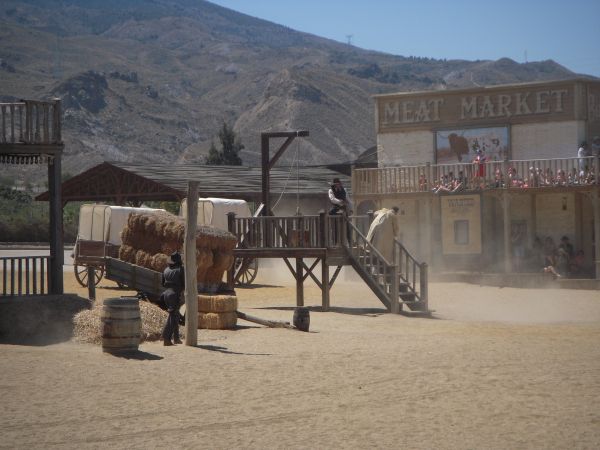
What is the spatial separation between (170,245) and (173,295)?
4.02 meters

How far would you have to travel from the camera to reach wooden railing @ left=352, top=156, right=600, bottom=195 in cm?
3243

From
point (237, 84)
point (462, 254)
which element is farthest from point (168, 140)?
point (462, 254)

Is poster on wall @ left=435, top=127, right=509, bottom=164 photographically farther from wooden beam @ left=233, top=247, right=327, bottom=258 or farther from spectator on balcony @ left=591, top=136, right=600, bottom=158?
wooden beam @ left=233, top=247, right=327, bottom=258

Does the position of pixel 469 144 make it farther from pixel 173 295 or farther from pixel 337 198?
pixel 173 295

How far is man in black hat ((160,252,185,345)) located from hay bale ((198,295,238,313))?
1.87 metres

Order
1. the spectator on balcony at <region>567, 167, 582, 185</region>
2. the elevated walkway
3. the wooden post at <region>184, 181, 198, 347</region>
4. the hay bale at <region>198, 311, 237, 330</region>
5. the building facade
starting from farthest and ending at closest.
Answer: the building facade → the spectator on balcony at <region>567, 167, 582, 185</region> → the elevated walkway → the hay bale at <region>198, 311, 237, 330</region> → the wooden post at <region>184, 181, 198, 347</region>

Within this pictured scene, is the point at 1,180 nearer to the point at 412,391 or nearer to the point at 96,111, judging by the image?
the point at 96,111

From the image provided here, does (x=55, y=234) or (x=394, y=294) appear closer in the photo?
(x=55, y=234)

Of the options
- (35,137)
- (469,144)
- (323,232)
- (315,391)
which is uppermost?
(469,144)

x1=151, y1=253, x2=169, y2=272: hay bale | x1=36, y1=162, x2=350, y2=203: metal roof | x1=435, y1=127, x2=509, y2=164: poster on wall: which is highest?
x1=435, y1=127, x2=509, y2=164: poster on wall

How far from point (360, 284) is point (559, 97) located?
986cm

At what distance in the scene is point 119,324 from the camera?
48.7 feet

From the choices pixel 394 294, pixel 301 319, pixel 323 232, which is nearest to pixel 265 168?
pixel 323 232

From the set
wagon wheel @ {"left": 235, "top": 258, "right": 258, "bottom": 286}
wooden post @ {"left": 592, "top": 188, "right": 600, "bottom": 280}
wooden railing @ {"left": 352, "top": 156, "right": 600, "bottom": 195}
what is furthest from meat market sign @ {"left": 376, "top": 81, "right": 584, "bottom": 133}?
wagon wheel @ {"left": 235, "top": 258, "right": 258, "bottom": 286}
